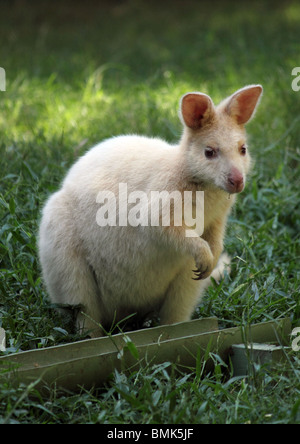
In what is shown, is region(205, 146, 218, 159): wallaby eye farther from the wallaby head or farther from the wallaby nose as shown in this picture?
the wallaby nose

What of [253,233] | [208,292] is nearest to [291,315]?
[208,292]

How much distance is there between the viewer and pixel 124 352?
3.01 meters

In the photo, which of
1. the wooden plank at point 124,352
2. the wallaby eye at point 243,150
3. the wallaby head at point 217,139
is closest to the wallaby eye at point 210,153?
the wallaby head at point 217,139

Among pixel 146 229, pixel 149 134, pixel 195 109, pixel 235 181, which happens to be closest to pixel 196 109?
pixel 195 109

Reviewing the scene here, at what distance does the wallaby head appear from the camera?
319cm

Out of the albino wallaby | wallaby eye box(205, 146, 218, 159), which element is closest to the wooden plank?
the albino wallaby

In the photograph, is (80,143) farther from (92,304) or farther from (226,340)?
(226,340)

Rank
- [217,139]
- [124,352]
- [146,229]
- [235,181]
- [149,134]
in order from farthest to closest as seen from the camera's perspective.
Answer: [149,134], [146,229], [217,139], [235,181], [124,352]

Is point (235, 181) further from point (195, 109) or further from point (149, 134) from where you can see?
point (149, 134)

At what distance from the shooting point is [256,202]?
4832 millimetres

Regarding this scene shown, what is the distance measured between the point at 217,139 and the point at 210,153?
7cm

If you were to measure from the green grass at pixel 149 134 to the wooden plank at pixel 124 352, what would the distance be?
7cm

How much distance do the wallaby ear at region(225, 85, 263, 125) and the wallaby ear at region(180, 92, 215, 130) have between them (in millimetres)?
119
